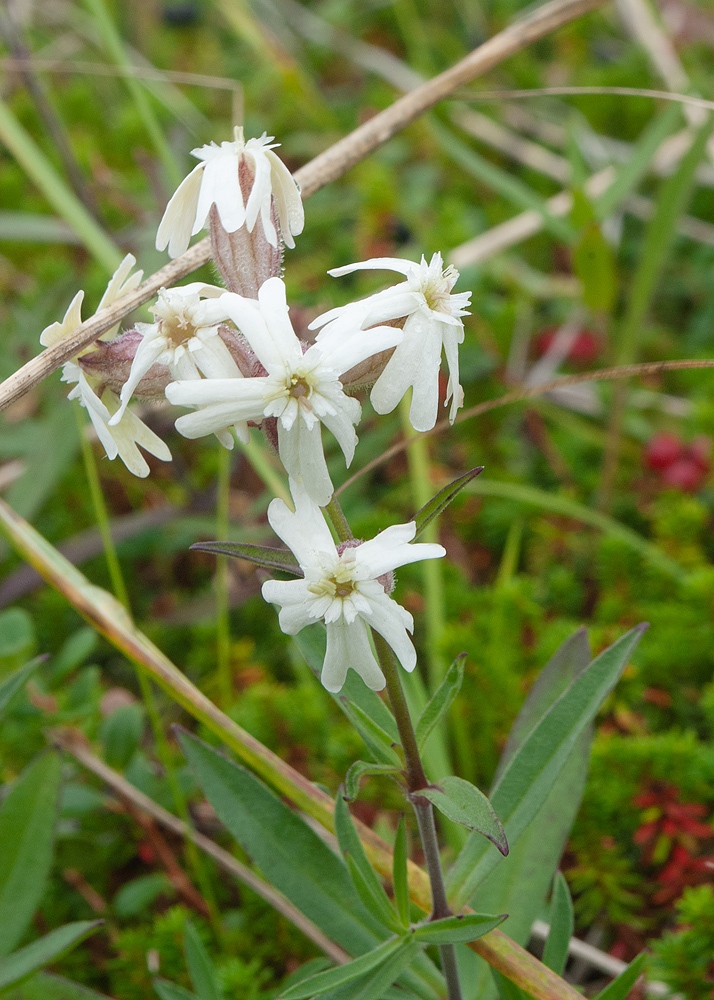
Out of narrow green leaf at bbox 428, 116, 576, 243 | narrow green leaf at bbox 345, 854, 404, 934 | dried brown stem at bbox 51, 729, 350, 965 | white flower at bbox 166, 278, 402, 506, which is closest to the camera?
white flower at bbox 166, 278, 402, 506

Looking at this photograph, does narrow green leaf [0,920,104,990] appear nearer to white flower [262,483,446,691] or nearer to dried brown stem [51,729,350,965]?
dried brown stem [51,729,350,965]

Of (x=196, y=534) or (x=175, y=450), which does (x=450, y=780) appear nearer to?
(x=196, y=534)

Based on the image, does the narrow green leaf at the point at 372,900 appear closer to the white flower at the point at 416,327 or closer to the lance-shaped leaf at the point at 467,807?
the lance-shaped leaf at the point at 467,807

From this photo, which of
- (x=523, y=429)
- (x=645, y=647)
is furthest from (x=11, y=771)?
(x=523, y=429)

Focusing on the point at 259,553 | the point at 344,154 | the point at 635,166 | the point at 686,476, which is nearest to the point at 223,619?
the point at 259,553

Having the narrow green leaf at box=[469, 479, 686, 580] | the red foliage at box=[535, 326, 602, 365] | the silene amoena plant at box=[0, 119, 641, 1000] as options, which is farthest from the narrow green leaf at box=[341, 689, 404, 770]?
the red foliage at box=[535, 326, 602, 365]
